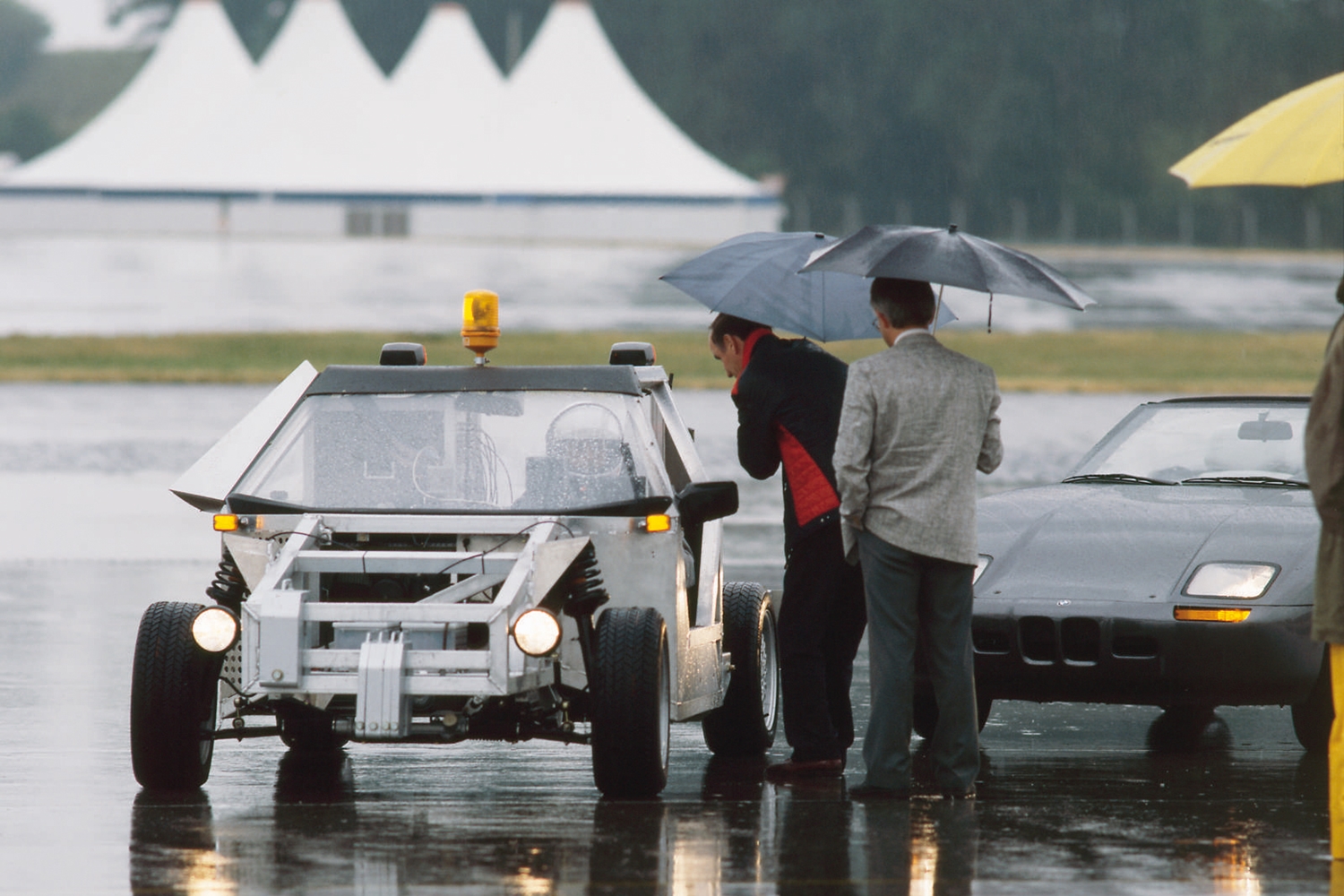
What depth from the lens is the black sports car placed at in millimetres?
7152

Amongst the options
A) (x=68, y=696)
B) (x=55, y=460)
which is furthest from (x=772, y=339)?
(x=55, y=460)

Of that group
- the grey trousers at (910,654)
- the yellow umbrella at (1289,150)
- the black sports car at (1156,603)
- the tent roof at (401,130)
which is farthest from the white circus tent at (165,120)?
the yellow umbrella at (1289,150)

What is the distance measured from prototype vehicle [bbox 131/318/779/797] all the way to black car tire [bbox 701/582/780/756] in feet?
0.69

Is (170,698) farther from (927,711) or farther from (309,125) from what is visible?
(309,125)

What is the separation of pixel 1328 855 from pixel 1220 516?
223 centimetres

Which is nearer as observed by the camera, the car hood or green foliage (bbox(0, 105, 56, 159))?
the car hood

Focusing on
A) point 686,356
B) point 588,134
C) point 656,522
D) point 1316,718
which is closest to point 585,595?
point 656,522

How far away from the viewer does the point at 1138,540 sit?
7621mm

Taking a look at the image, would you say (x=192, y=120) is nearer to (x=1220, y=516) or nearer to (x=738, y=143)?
(x=738, y=143)

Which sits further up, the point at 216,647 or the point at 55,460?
the point at 216,647

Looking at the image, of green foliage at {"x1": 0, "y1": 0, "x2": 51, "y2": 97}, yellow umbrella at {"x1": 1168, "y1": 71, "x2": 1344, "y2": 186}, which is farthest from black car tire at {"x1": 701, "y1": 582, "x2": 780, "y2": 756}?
green foliage at {"x1": 0, "y1": 0, "x2": 51, "y2": 97}

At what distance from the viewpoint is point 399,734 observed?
5957 mm

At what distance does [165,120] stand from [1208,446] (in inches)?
2515

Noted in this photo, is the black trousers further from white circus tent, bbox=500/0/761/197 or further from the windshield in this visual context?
white circus tent, bbox=500/0/761/197
